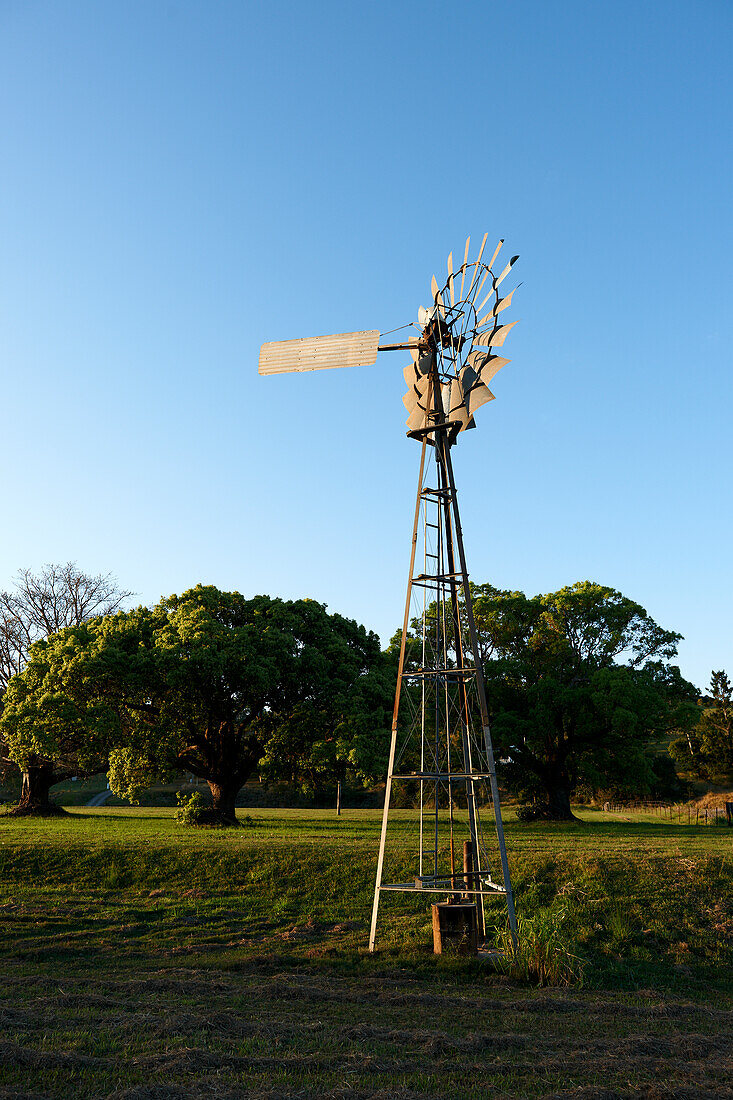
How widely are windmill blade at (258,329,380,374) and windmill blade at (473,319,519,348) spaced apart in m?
1.92

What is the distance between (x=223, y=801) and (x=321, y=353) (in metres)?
18.1

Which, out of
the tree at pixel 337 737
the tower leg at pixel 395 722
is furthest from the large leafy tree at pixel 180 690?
the tower leg at pixel 395 722

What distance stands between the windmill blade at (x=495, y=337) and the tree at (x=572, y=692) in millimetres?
17668

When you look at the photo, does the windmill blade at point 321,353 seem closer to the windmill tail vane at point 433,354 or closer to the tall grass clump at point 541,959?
the windmill tail vane at point 433,354

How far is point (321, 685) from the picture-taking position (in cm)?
2797

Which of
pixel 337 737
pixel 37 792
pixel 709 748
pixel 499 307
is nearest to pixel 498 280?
pixel 499 307

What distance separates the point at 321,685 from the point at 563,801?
10.7 m

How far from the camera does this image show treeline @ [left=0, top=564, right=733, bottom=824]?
86.9 ft

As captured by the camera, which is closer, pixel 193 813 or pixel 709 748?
pixel 193 813

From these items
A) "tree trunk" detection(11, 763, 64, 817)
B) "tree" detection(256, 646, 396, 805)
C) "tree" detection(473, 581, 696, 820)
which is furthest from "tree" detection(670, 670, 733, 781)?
"tree trunk" detection(11, 763, 64, 817)

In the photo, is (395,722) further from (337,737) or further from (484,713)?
(337,737)

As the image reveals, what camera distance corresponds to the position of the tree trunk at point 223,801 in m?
26.8

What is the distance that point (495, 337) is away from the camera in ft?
46.6

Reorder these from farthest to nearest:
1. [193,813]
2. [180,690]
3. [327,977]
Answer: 1. [180,690]
2. [193,813]
3. [327,977]
